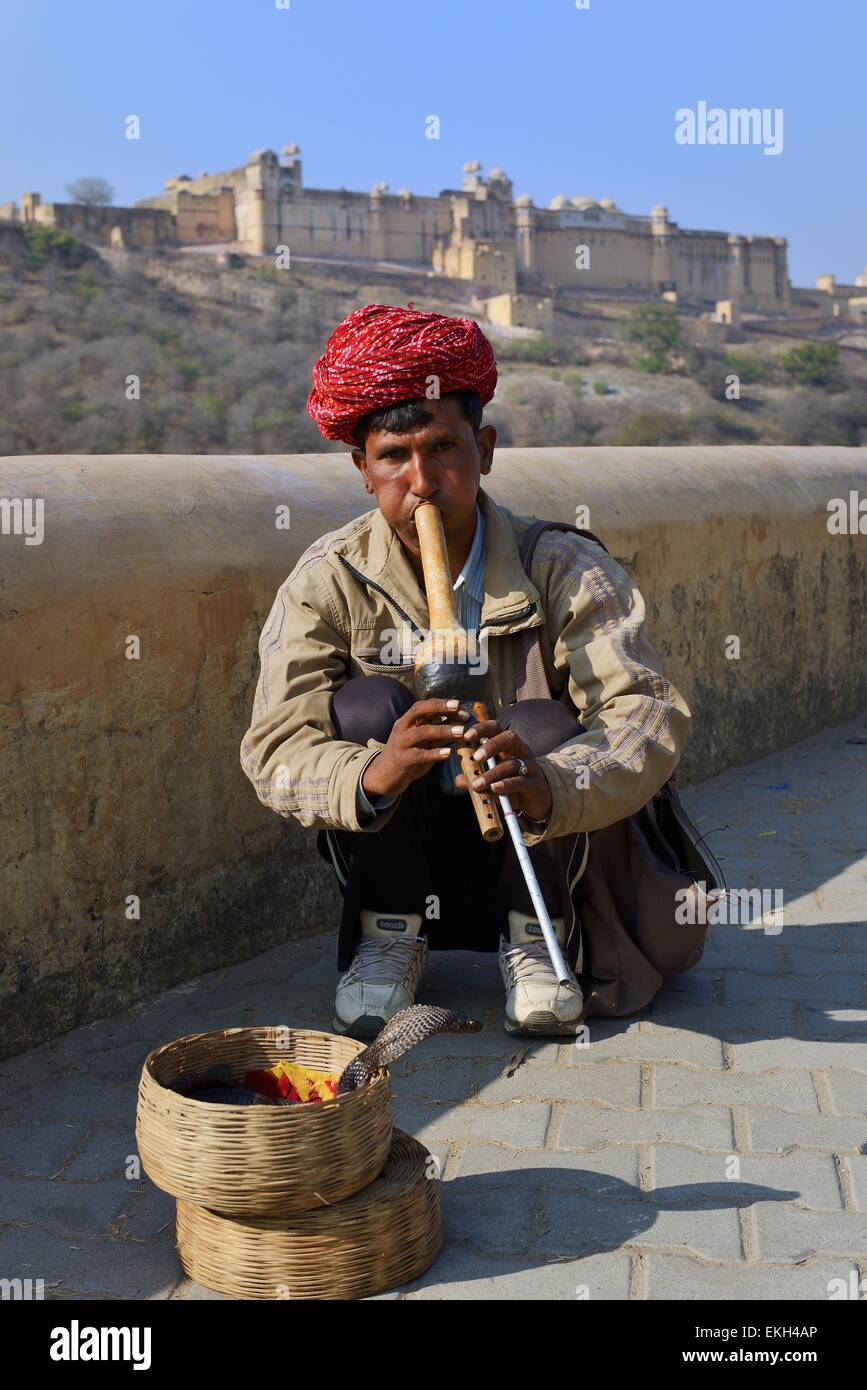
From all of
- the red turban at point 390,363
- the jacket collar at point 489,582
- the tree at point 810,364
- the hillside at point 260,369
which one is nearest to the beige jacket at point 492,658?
the jacket collar at point 489,582

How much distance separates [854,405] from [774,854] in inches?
1917

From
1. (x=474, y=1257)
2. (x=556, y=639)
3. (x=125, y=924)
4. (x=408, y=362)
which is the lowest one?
(x=474, y=1257)

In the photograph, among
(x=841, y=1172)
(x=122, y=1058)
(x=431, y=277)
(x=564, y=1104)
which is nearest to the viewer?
(x=841, y=1172)

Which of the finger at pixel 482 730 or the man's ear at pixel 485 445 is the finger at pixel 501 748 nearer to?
the finger at pixel 482 730

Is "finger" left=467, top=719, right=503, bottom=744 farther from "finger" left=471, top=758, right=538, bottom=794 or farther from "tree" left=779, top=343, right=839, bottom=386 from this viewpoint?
"tree" left=779, top=343, right=839, bottom=386

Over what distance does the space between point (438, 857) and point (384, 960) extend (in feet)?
0.67

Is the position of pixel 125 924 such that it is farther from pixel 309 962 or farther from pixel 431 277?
pixel 431 277

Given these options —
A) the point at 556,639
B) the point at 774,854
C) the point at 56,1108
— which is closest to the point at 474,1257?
the point at 56,1108

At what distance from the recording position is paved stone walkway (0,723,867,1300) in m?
2.04

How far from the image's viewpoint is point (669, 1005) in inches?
116

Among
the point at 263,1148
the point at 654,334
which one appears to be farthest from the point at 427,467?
the point at 654,334

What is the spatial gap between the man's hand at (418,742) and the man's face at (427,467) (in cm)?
42

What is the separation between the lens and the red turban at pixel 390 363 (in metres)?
2.65

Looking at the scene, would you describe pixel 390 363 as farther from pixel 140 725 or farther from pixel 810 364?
pixel 810 364
